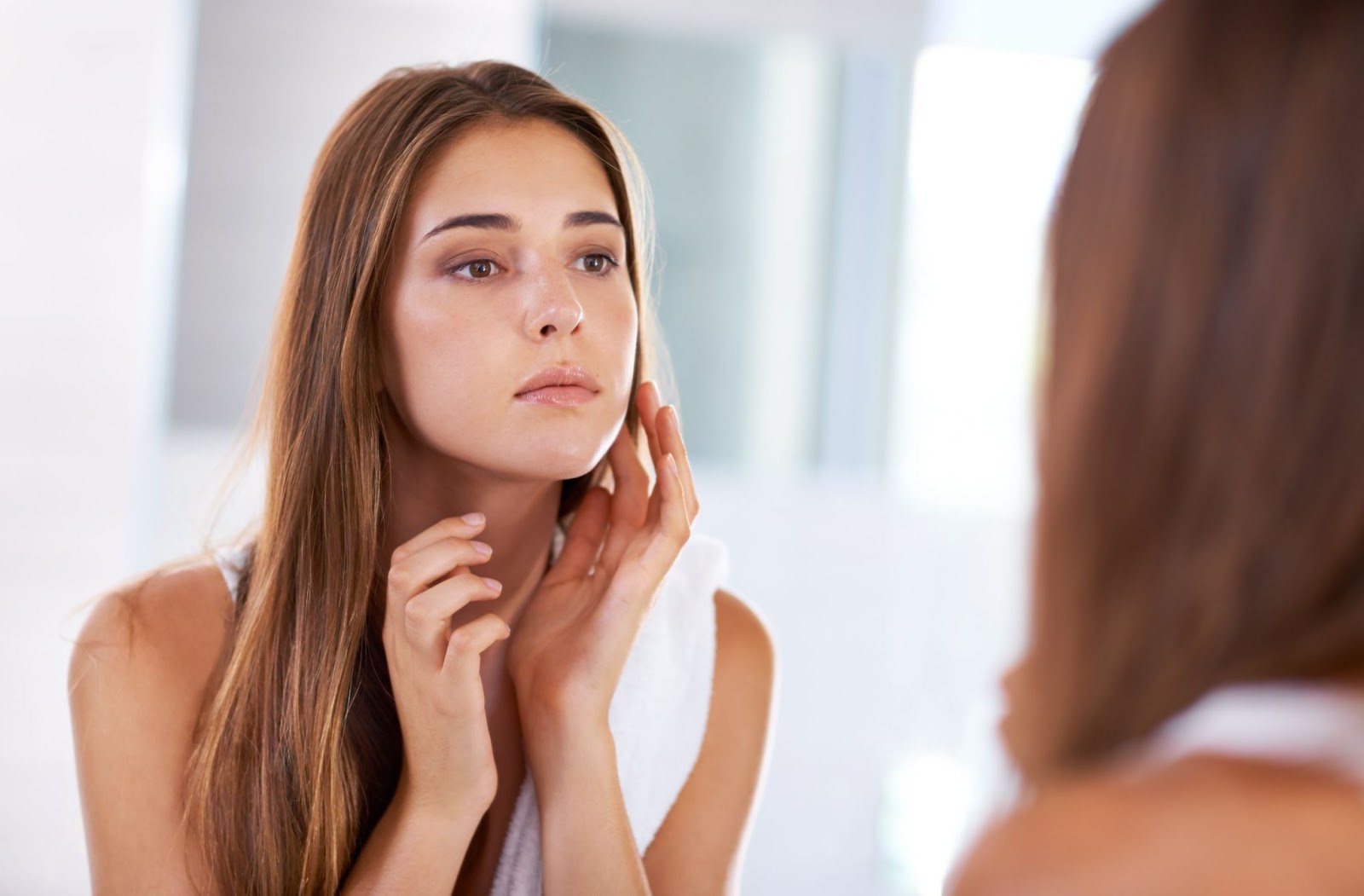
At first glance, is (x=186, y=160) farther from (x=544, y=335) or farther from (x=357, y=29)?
(x=544, y=335)

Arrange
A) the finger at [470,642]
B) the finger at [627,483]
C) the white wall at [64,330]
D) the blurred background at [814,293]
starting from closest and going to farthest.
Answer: the finger at [470,642] → the finger at [627,483] → the white wall at [64,330] → the blurred background at [814,293]

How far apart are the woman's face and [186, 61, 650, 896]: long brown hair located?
0.03 metres

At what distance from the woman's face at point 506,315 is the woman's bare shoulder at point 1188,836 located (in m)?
0.64

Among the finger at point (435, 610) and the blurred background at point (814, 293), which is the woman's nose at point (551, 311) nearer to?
the finger at point (435, 610)

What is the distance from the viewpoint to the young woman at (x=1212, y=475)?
0.48 metres

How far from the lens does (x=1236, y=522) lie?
50 centimetres

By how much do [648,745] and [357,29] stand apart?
1.75 metres

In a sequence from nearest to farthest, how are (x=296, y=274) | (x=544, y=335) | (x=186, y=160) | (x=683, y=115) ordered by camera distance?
(x=544, y=335), (x=296, y=274), (x=186, y=160), (x=683, y=115)

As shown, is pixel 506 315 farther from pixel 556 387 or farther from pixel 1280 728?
pixel 1280 728

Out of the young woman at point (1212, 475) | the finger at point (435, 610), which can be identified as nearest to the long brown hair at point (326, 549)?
the finger at point (435, 610)

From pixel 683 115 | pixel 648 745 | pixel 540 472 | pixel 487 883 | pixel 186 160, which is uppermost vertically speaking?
pixel 683 115

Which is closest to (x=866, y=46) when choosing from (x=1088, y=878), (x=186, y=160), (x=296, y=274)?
(x=186, y=160)

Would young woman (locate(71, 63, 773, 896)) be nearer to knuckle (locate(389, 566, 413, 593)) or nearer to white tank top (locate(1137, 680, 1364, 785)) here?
knuckle (locate(389, 566, 413, 593))

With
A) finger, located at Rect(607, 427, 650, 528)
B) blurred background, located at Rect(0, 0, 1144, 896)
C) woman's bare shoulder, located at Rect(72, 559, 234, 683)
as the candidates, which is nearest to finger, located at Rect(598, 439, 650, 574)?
finger, located at Rect(607, 427, 650, 528)
